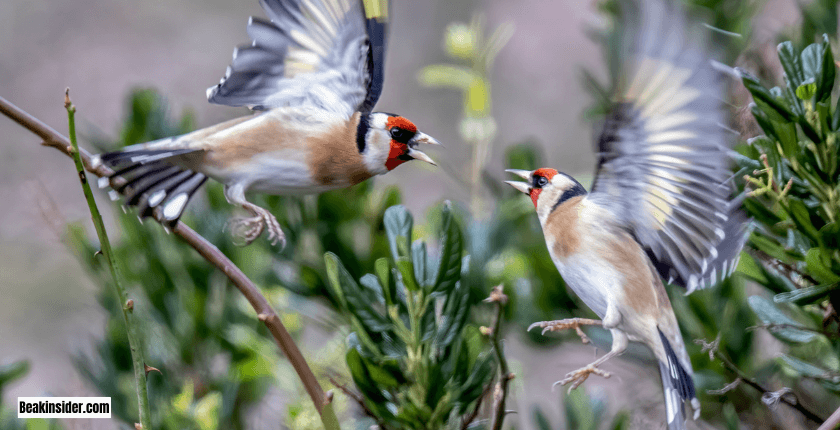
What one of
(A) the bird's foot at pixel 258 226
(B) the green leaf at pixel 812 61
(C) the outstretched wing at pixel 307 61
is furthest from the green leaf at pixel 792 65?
(A) the bird's foot at pixel 258 226

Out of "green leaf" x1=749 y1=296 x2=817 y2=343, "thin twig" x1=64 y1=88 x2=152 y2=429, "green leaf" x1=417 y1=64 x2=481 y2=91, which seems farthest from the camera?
"green leaf" x1=417 y1=64 x2=481 y2=91

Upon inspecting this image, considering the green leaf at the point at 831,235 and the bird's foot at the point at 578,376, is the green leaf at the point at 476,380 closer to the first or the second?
the bird's foot at the point at 578,376

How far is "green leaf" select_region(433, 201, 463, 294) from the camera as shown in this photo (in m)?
0.47

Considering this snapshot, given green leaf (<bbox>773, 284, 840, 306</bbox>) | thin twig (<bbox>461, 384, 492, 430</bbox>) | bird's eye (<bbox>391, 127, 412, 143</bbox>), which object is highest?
bird's eye (<bbox>391, 127, 412, 143</bbox>)

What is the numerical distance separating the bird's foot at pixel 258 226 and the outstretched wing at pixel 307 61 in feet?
0.30

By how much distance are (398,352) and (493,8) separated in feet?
3.37

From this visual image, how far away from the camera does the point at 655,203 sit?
474 millimetres

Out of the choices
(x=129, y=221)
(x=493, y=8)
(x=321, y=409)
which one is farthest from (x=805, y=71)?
(x=493, y=8)

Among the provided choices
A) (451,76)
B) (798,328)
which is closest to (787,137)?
(798,328)

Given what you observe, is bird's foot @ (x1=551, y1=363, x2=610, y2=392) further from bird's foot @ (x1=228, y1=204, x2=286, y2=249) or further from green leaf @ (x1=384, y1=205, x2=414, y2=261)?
bird's foot @ (x1=228, y1=204, x2=286, y2=249)

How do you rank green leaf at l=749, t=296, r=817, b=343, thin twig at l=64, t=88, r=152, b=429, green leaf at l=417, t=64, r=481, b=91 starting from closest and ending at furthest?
thin twig at l=64, t=88, r=152, b=429
green leaf at l=749, t=296, r=817, b=343
green leaf at l=417, t=64, r=481, b=91

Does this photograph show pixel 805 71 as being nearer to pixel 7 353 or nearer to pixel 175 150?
pixel 175 150

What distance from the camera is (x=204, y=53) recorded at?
145 cm

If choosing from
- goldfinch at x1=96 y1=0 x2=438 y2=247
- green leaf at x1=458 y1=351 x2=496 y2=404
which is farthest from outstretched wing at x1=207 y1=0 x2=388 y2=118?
green leaf at x1=458 y1=351 x2=496 y2=404
